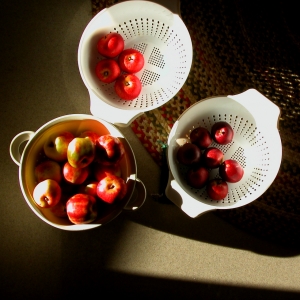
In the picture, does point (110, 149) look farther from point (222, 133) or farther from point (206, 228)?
point (206, 228)

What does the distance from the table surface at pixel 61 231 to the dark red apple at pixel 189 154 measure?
0.44 feet

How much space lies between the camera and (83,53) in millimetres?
910

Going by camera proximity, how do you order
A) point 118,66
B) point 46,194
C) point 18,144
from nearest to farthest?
point 46,194 < point 18,144 < point 118,66

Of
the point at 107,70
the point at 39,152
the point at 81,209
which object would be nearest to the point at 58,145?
the point at 39,152

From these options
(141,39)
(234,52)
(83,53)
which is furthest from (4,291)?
(234,52)

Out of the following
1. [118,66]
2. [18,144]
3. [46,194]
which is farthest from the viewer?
[118,66]

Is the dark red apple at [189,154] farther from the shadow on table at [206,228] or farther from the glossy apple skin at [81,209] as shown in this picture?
the glossy apple skin at [81,209]

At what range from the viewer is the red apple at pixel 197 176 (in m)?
0.93

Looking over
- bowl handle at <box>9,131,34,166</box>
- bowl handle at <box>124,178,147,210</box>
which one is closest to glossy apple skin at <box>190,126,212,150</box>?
bowl handle at <box>124,178,147,210</box>

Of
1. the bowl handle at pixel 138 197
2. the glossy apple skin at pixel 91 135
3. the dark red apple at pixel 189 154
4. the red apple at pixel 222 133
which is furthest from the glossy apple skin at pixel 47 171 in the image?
the red apple at pixel 222 133

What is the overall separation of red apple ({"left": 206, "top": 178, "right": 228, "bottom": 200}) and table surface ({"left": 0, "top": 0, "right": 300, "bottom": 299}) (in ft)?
0.47

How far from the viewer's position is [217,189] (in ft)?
3.07

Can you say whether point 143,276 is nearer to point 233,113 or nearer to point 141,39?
point 233,113

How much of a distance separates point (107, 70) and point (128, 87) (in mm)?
76
